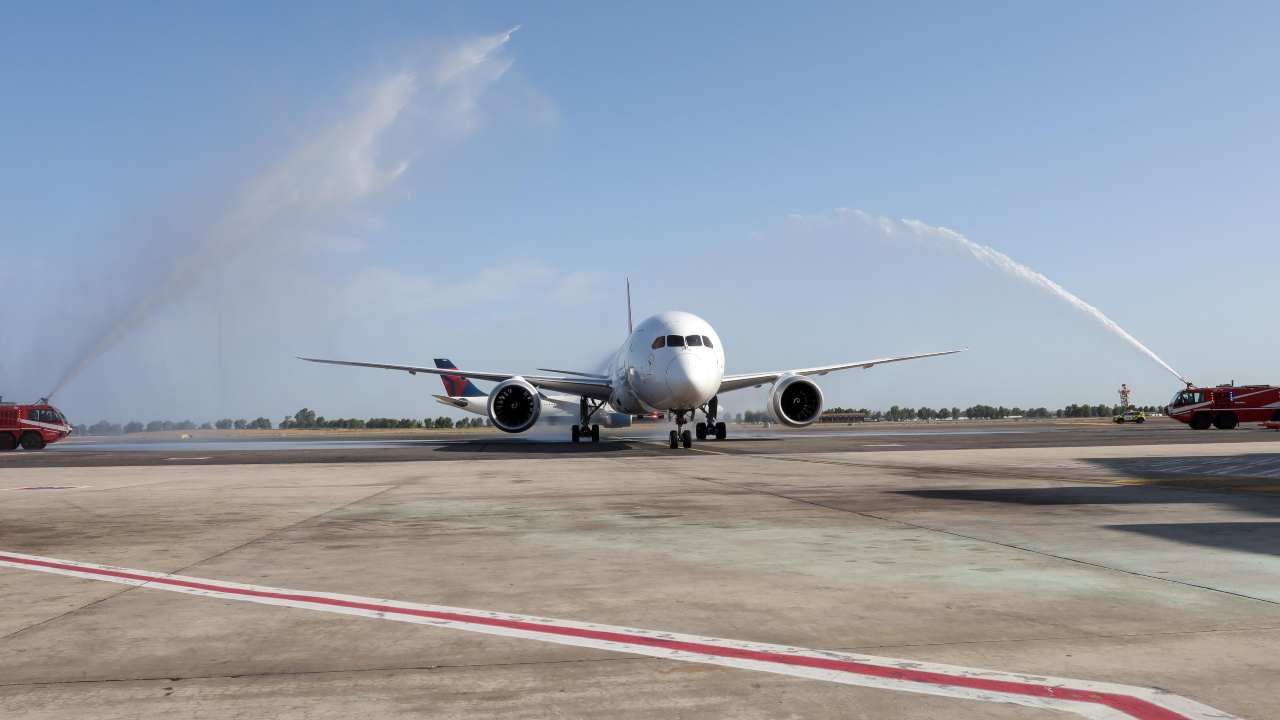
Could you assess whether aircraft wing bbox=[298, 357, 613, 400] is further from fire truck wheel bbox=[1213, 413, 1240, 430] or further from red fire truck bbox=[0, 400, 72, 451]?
fire truck wheel bbox=[1213, 413, 1240, 430]

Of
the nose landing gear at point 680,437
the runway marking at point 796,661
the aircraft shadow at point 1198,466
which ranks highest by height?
the nose landing gear at point 680,437

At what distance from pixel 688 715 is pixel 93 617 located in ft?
12.2

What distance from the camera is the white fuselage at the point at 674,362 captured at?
26.5 m

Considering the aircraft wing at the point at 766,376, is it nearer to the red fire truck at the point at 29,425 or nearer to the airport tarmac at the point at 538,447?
the airport tarmac at the point at 538,447

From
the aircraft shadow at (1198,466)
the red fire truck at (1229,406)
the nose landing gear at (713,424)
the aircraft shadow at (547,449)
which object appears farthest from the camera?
the red fire truck at (1229,406)

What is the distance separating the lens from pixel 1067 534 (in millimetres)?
7980

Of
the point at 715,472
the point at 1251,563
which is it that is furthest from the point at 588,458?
the point at 1251,563

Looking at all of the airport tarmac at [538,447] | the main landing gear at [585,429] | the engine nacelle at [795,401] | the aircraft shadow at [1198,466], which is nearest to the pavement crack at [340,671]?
the aircraft shadow at [1198,466]

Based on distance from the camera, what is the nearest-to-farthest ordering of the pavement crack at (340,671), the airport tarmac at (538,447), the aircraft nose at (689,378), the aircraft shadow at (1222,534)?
the pavement crack at (340,671) → the aircraft shadow at (1222,534) → the airport tarmac at (538,447) → the aircraft nose at (689,378)

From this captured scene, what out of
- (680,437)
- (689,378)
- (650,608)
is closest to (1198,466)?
(689,378)

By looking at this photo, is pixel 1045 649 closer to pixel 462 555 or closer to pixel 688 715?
pixel 688 715

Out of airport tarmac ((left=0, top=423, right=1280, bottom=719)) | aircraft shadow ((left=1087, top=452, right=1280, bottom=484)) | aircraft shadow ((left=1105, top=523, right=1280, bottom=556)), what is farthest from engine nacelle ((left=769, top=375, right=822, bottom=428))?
aircraft shadow ((left=1105, top=523, right=1280, bottom=556))

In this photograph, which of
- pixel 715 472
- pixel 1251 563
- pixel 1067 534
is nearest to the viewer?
pixel 1251 563

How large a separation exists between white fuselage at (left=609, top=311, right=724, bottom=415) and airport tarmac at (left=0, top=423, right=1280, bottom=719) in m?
14.9
